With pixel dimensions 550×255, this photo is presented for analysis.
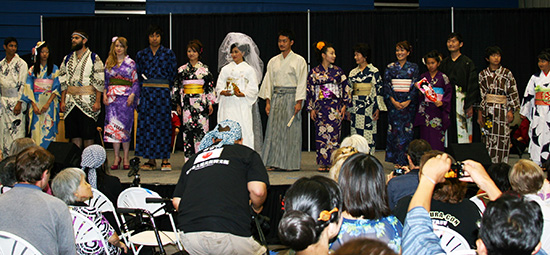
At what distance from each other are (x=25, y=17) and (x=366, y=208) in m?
7.97

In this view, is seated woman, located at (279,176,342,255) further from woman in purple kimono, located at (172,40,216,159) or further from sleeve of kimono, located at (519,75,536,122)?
sleeve of kimono, located at (519,75,536,122)

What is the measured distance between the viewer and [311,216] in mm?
1846

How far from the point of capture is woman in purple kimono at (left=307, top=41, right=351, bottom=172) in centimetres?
625

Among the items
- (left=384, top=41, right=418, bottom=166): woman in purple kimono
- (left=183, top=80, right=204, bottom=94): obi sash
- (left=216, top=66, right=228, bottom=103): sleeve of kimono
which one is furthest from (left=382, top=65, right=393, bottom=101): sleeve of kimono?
(left=183, top=80, right=204, bottom=94): obi sash

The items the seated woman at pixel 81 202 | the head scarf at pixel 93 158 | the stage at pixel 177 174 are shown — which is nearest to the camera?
the seated woman at pixel 81 202

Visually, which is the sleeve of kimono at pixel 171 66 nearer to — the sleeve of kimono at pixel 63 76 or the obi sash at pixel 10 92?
the sleeve of kimono at pixel 63 76

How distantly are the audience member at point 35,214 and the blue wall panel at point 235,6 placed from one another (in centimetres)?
656

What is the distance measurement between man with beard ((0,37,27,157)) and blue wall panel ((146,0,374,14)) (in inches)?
100

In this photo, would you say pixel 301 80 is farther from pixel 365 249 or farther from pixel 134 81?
pixel 365 249

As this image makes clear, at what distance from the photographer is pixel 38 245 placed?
2.36m

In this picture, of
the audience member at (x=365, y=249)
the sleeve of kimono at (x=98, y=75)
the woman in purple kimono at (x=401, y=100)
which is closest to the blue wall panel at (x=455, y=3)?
the woman in purple kimono at (x=401, y=100)

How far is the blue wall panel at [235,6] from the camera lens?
8836mm

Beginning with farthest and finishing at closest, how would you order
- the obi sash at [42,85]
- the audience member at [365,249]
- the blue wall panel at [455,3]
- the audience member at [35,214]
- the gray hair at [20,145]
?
the blue wall panel at [455,3] → the obi sash at [42,85] → the gray hair at [20,145] → the audience member at [35,214] → the audience member at [365,249]

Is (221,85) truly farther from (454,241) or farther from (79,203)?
(454,241)
